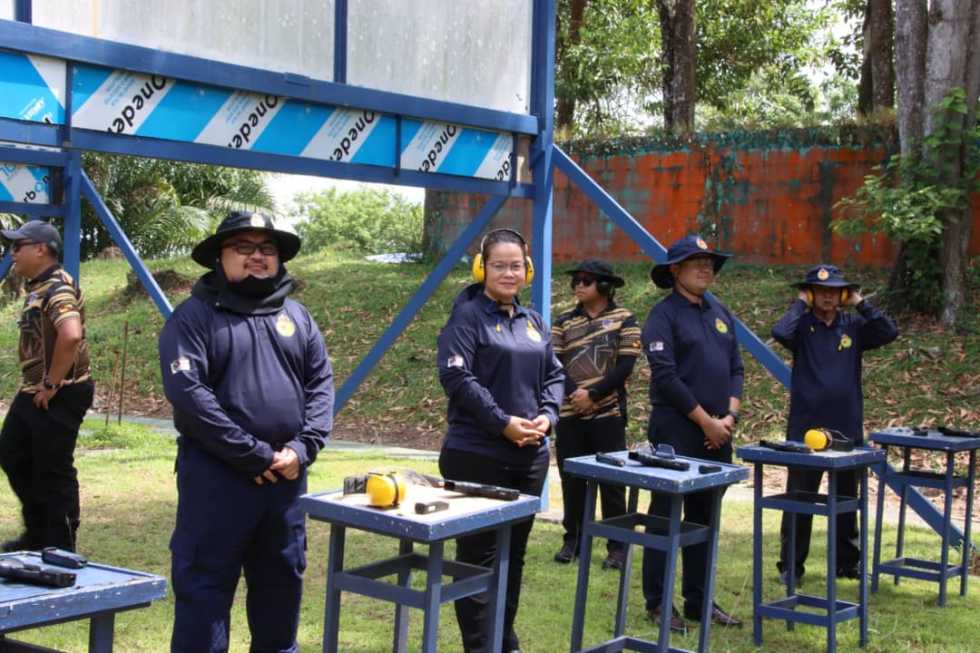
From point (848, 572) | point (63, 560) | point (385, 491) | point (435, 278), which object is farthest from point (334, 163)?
point (63, 560)

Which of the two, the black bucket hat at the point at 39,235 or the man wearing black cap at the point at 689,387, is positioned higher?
the black bucket hat at the point at 39,235

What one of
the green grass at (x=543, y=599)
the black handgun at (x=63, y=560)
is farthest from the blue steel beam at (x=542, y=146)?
the black handgun at (x=63, y=560)

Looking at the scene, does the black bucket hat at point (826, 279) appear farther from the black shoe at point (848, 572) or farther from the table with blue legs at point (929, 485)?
the black shoe at point (848, 572)

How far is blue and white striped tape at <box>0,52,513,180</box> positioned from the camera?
258 inches

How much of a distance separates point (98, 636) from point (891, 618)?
16.3 ft

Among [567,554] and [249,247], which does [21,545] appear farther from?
[249,247]

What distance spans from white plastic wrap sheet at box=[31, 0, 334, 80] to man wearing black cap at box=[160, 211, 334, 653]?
254 cm

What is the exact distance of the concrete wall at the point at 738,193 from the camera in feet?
53.5

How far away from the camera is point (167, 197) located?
1126 inches

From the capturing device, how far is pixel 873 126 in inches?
636

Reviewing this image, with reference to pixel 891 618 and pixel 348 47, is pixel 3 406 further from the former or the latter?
pixel 891 618

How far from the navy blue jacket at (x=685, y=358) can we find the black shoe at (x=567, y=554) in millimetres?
1608

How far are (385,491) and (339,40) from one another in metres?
4.62

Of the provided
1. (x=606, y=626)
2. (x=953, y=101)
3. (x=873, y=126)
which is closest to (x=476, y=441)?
(x=606, y=626)
